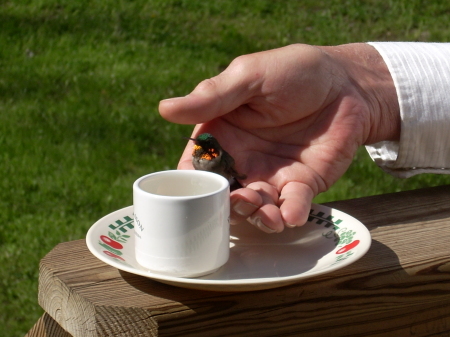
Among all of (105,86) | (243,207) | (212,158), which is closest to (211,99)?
(212,158)

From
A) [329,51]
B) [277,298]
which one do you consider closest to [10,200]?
[329,51]

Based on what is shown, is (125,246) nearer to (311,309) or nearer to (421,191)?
(311,309)

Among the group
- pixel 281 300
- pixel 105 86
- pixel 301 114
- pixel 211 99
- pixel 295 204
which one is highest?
pixel 211 99

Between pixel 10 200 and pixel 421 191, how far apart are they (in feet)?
9.24

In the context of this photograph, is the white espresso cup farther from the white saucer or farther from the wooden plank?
the wooden plank

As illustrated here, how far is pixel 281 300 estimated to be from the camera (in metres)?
1.57

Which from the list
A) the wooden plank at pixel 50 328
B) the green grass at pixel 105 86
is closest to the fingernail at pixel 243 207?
the wooden plank at pixel 50 328

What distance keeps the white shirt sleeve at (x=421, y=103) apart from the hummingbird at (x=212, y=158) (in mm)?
707

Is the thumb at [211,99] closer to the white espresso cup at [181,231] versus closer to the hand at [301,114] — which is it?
the hand at [301,114]

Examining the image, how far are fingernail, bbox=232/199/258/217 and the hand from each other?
11.3 inches

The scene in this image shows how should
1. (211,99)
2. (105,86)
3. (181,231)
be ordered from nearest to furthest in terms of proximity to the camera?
(181,231) < (211,99) < (105,86)

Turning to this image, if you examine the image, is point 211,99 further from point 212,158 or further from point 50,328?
point 50,328

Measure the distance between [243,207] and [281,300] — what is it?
13.0 inches

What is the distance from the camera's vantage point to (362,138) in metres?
2.39
